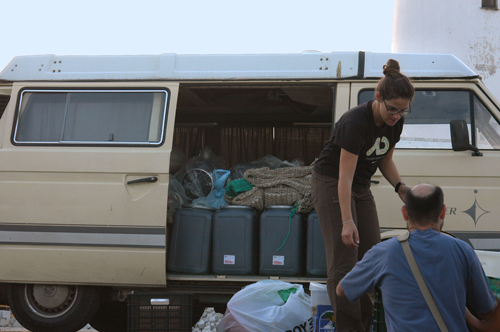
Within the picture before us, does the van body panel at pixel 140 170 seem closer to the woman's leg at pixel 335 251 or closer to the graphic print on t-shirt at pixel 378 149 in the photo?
the graphic print on t-shirt at pixel 378 149

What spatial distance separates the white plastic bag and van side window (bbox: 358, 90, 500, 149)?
156 centimetres

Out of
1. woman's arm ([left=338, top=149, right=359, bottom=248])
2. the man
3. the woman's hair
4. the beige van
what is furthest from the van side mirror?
the man

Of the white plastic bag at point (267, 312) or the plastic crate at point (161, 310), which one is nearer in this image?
the white plastic bag at point (267, 312)

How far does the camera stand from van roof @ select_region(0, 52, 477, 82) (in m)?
4.28

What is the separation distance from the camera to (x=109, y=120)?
14.8ft

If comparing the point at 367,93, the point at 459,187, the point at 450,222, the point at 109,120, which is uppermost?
the point at 367,93

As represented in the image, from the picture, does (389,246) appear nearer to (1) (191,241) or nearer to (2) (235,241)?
Result: (2) (235,241)

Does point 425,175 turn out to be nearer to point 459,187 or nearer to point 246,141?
point 459,187

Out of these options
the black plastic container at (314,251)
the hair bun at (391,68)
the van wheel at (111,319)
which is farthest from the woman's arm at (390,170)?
the van wheel at (111,319)

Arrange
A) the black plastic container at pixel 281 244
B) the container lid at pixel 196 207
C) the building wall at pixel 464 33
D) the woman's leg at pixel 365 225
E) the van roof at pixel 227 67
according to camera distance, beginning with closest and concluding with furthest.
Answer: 1. the woman's leg at pixel 365 225
2. the van roof at pixel 227 67
3. the black plastic container at pixel 281 244
4. the container lid at pixel 196 207
5. the building wall at pixel 464 33

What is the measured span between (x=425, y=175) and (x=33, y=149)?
3.36m

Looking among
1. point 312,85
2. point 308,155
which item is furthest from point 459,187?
point 308,155

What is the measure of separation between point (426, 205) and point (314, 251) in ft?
Result: 7.49

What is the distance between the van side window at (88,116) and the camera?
4473 millimetres
